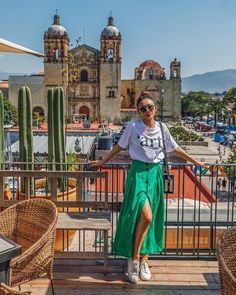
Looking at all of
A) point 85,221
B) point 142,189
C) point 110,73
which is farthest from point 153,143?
point 110,73

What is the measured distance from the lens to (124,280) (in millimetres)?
3977

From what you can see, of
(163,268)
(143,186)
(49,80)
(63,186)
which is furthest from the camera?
(49,80)

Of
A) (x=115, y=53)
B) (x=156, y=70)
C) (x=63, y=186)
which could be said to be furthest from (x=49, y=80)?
(x=63, y=186)

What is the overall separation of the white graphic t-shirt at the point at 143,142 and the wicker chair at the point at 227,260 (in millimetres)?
1093

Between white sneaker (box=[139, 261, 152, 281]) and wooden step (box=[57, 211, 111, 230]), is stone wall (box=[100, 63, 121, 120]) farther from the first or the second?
white sneaker (box=[139, 261, 152, 281])

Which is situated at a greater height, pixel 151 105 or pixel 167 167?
pixel 151 105

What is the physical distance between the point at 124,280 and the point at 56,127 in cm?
459

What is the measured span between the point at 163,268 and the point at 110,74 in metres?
61.2

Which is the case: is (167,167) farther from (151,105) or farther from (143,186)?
(151,105)

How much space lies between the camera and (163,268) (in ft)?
14.1

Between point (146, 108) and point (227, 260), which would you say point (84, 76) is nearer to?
point (146, 108)

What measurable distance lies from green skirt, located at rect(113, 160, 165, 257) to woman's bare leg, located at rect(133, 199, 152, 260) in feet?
0.11

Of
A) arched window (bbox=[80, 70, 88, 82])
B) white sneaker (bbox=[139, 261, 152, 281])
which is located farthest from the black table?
arched window (bbox=[80, 70, 88, 82])

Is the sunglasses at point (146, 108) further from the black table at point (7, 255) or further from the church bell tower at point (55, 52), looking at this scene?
the church bell tower at point (55, 52)
